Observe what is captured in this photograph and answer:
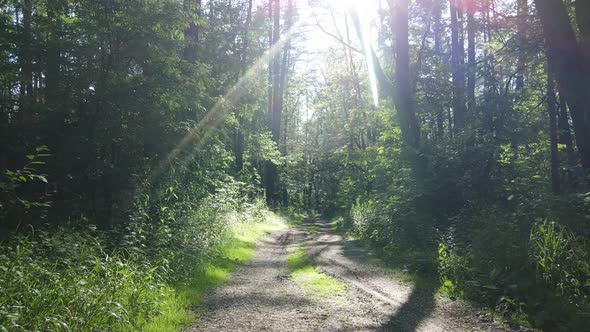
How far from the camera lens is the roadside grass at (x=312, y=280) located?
7.09m


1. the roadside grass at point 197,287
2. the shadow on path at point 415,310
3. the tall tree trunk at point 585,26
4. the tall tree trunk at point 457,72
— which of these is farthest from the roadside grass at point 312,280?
the tall tree trunk at point 457,72

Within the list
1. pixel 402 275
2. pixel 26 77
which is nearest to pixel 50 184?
pixel 26 77

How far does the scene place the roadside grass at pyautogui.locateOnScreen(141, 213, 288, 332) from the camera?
533cm

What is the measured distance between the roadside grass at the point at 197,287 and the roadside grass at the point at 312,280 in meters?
1.48

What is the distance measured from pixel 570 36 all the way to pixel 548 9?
0.70m

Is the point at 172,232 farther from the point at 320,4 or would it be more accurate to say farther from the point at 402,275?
the point at 320,4

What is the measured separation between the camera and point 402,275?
27.6ft

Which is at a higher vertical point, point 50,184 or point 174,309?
point 50,184

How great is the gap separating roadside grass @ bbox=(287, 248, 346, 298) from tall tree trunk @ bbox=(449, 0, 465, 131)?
648cm

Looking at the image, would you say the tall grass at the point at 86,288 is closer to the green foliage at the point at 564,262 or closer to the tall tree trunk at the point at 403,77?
the green foliage at the point at 564,262

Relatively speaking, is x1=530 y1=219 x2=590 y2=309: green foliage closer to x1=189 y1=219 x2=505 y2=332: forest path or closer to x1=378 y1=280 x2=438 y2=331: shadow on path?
x1=189 y1=219 x2=505 y2=332: forest path

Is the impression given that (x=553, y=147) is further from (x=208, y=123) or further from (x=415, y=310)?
(x=208, y=123)

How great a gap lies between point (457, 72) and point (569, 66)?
8804mm

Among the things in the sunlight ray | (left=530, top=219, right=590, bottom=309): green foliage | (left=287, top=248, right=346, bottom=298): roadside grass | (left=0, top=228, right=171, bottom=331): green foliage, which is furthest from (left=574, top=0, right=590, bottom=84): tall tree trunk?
(left=0, top=228, right=171, bottom=331): green foliage
